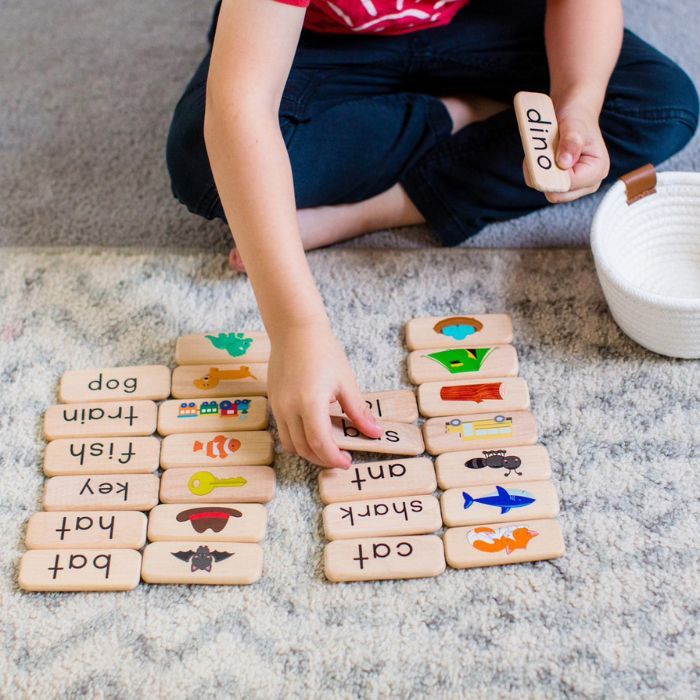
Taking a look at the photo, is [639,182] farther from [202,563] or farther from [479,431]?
[202,563]

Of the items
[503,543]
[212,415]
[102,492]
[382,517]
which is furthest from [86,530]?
[503,543]

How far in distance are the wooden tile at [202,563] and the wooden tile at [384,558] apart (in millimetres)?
66

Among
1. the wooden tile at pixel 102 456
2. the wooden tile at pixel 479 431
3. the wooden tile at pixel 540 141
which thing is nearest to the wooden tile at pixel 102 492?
the wooden tile at pixel 102 456

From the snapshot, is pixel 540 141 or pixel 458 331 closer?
pixel 540 141

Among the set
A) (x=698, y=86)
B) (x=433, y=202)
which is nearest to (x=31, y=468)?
(x=433, y=202)

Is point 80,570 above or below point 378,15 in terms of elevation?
below

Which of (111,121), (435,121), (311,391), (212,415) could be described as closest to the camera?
(311,391)

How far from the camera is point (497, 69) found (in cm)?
100

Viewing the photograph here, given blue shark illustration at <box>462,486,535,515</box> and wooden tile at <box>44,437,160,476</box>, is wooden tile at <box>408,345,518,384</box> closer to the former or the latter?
blue shark illustration at <box>462,486,535,515</box>

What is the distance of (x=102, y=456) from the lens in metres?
0.82

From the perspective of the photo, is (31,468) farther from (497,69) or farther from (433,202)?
(497,69)

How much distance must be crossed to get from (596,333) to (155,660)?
1.74ft

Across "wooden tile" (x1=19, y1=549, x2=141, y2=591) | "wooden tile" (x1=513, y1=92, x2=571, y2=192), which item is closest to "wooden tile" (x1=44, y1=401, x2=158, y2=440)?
"wooden tile" (x1=19, y1=549, x2=141, y2=591)

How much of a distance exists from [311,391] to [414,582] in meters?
0.18
